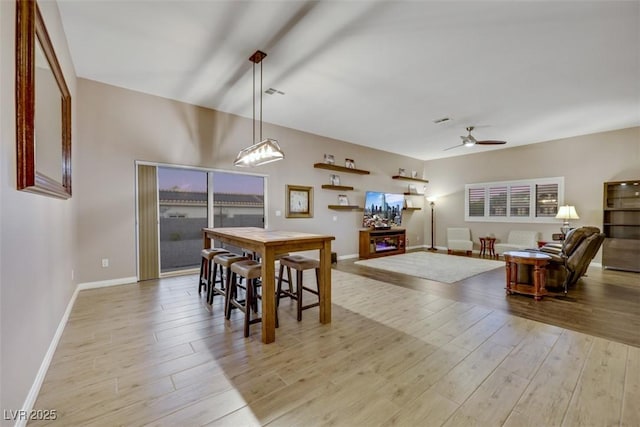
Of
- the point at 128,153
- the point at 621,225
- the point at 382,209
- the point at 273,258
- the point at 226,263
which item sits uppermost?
the point at 128,153

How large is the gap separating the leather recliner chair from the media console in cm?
360

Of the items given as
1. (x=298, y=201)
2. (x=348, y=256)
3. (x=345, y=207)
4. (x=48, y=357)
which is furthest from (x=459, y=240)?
(x=48, y=357)

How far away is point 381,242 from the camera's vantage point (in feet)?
23.9

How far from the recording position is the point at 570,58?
3035 millimetres

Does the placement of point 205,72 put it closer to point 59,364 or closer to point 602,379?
point 59,364

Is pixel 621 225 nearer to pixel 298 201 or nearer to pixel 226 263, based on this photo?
pixel 298 201

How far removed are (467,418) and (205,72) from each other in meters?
4.24

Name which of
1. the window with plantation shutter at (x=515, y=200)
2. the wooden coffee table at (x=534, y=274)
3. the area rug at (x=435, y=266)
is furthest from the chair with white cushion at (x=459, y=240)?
the wooden coffee table at (x=534, y=274)

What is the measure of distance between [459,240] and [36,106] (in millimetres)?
8229

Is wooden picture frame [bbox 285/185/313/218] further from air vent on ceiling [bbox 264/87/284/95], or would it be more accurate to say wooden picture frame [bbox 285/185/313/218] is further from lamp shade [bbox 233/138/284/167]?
lamp shade [bbox 233/138/284/167]

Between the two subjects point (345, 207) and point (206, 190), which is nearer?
point (206, 190)

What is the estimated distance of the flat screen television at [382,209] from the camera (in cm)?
720

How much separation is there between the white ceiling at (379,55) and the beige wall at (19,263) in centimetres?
97

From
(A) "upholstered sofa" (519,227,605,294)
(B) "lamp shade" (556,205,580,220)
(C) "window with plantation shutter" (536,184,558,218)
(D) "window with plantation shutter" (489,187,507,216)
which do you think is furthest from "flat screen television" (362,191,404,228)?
(A) "upholstered sofa" (519,227,605,294)
